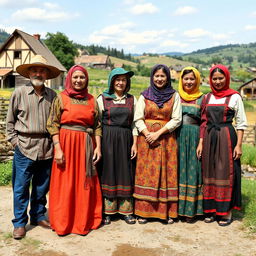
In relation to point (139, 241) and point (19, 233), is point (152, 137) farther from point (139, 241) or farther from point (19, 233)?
point (19, 233)

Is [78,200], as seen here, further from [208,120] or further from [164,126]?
[208,120]

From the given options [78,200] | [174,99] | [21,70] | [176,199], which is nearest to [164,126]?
[174,99]

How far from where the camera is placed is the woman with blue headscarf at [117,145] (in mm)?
3961

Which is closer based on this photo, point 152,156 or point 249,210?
point 152,156

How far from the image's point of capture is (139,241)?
11.5ft

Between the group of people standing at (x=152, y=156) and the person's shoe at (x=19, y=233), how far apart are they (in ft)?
1.00

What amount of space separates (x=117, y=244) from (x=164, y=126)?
1558mm

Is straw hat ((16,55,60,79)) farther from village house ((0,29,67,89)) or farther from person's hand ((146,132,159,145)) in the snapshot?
village house ((0,29,67,89))

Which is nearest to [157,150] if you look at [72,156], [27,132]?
[72,156]

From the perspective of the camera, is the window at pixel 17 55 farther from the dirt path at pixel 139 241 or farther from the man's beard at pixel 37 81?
the man's beard at pixel 37 81

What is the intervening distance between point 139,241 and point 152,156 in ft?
3.53

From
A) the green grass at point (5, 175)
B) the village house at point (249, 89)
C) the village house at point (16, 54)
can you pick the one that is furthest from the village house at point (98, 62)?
the green grass at point (5, 175)

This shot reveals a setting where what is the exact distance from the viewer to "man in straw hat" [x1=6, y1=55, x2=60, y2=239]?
11.5ft

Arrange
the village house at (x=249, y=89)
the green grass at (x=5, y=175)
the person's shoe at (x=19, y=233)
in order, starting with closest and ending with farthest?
the person's shoe at (x=19, y=233) → the green grass at (x=5, y=175) → the village house at (x=249, y=89)
